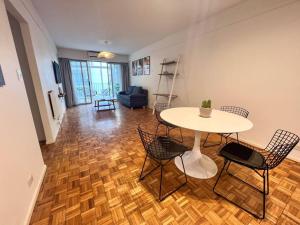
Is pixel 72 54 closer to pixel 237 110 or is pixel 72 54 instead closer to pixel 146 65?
pixel 146 65

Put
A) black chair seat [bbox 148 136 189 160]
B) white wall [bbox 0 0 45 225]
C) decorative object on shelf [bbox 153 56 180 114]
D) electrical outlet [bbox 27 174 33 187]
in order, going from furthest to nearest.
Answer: decorative object on shelf [bbox 153 56 180 114] → black chair seat [bbox 148 136 189 160] → electrical outlet [bbox 27 174 33 187] → white wall [bbox 0 0 45 225]

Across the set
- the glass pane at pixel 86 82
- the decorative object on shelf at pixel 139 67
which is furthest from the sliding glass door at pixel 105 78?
the decorative object on shelf at pixel 139 67

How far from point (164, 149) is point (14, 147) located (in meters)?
1.41

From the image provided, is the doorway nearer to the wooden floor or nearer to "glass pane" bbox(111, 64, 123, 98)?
the wooden floor

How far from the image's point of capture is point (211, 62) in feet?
9.82

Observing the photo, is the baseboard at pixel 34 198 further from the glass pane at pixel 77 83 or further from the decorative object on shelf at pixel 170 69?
the glass pane at pixel 77 83

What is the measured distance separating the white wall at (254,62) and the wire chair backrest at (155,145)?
1.91 metres

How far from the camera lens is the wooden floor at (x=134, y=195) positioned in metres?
1.23

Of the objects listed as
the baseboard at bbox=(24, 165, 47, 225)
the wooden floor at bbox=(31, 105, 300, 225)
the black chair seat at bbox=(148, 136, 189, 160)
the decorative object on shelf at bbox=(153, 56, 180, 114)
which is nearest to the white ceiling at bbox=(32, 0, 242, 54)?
the decorative object on shelf at bbox=(153, 56, 180, 114)

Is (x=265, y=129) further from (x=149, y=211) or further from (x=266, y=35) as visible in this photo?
(x=149, y=211)

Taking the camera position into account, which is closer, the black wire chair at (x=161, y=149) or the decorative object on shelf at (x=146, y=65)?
the black wire chair at (x=161, y=149)

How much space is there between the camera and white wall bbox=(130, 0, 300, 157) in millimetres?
1959

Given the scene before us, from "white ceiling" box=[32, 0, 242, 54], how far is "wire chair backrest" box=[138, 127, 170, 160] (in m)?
2.27

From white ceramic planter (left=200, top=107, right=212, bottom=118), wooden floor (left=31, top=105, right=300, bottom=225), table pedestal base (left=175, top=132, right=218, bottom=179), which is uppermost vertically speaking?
white ceramic planter (left=200, top=107, right=212, bottom=118)
